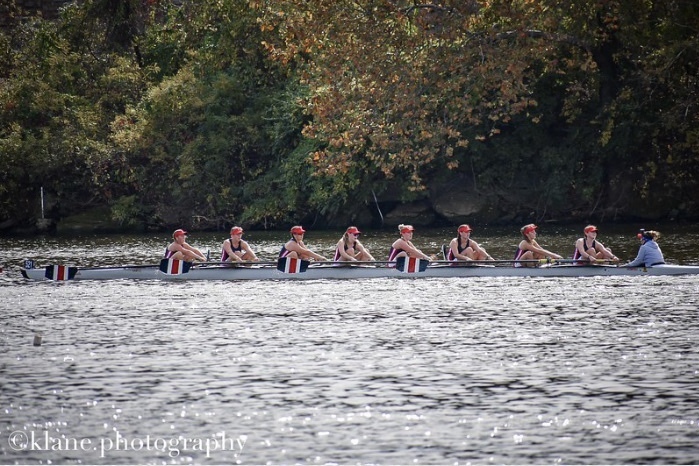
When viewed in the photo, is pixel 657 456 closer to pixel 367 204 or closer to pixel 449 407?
pixel 449 407

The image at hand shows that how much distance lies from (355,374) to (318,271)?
14.2 metres

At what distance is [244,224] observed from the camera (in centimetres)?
6034

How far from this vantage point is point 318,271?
33.2 m

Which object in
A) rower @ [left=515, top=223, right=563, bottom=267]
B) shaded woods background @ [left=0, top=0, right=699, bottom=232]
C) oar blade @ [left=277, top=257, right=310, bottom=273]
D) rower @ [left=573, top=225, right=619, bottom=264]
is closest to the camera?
rower @ [left=573, top=225, right=619, bottom=264]

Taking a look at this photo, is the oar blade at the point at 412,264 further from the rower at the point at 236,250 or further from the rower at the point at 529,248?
the rower at the point at 236,250

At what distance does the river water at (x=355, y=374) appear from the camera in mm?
A: 14773

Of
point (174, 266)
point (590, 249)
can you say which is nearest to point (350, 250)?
point (174, 266)

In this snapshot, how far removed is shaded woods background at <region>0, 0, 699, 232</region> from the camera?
47719mm

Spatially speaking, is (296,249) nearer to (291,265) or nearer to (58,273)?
(291,265)

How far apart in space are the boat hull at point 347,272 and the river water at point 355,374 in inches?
14.2

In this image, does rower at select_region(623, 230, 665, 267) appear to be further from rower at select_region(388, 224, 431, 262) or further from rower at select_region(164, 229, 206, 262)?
rower at select_region(164, 229, 206, 262)

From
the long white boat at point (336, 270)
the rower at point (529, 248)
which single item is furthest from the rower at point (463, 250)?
the rower at point (529, 248)

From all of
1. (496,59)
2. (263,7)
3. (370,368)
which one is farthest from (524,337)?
(263,7)

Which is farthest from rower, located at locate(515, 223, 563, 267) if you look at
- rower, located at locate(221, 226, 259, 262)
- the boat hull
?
rower, located at locate(221, 226, 259, 262)
